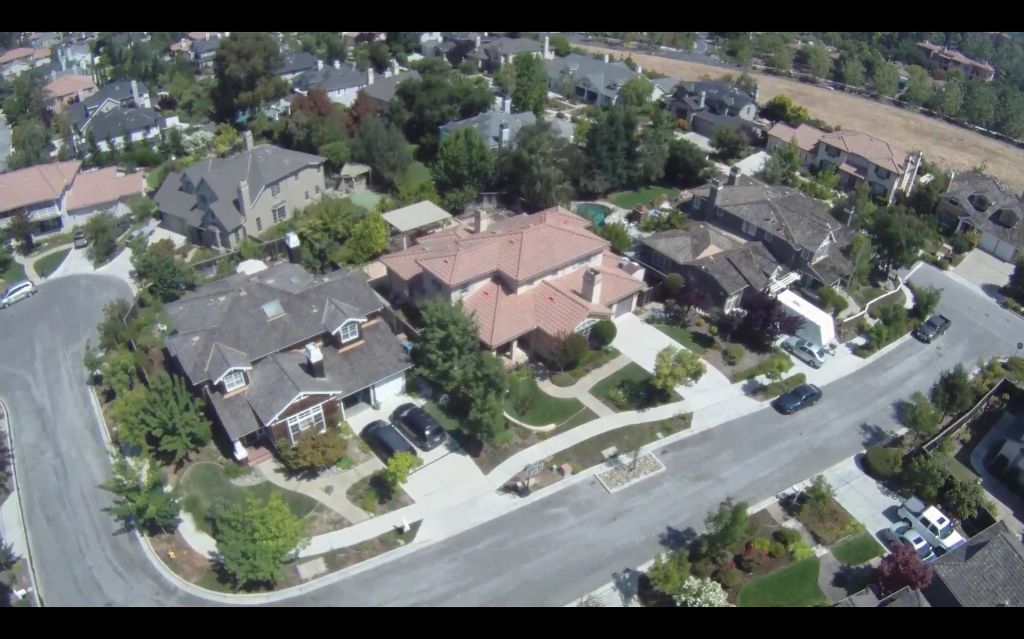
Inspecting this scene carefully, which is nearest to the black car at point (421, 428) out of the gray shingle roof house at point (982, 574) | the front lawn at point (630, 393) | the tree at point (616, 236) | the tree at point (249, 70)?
the front lawn at point (630, 393)

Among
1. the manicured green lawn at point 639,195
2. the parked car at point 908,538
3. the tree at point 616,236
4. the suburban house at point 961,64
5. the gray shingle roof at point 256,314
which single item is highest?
the gray shingle roof at point 256,314

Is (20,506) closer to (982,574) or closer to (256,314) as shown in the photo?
(256,314)

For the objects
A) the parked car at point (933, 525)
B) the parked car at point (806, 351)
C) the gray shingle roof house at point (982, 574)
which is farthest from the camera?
the parked car at point (806, 351)

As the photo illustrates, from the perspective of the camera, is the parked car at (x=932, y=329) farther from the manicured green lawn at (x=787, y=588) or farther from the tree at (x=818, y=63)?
the tree at (x=818, y=63)


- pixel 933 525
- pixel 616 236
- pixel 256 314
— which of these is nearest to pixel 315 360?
pixel 256 314

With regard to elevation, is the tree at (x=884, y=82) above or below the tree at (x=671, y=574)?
below

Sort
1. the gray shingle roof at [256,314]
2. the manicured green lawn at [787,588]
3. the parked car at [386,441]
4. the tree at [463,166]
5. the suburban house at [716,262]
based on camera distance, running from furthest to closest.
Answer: the tree at [463,166]
the suburban house at [716,262]
the gray shingle roof at [256,314]
the parked car at [386,441]
the manicured green lawn at [787,588]

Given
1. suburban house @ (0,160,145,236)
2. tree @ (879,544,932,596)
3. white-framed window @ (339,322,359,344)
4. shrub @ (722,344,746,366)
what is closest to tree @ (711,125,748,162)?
shrub @ (722,344,746,366)
